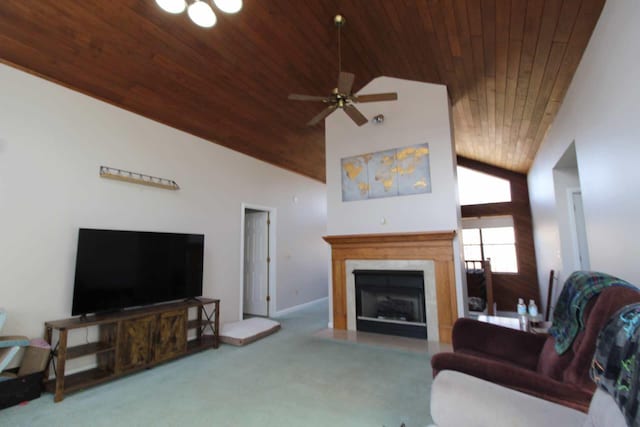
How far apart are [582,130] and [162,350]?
4814mm

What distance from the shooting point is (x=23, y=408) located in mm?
2428

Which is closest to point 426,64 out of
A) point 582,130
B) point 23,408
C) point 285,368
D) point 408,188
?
point 408,188

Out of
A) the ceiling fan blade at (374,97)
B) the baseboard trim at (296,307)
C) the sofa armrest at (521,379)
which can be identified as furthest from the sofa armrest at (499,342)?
the baseboard trim at (296,307)

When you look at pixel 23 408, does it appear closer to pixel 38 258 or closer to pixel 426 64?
pixel 38 258

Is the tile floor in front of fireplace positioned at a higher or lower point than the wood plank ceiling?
lower

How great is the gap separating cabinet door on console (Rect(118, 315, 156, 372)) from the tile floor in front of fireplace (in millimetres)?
2174

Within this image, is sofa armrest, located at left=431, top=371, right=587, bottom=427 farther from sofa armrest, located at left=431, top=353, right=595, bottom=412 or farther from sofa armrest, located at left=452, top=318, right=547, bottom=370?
sofa armrest, located at left=452, top=318, right=547, bottom=370

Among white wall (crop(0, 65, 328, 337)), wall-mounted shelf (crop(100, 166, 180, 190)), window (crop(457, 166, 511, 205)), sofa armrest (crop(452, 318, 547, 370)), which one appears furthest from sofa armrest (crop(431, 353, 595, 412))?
window (crop(457, 166, 511, 205))

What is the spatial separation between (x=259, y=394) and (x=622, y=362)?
8.16ft

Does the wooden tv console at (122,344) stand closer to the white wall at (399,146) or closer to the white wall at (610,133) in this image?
the white wall at (399,146)

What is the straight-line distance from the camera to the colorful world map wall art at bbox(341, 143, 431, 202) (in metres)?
4.46

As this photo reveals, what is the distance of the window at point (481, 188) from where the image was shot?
7059 mm

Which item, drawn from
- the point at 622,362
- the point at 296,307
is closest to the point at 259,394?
the point at 622,362

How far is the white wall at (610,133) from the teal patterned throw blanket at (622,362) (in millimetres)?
1185
